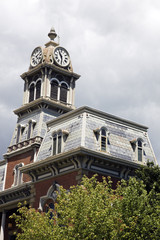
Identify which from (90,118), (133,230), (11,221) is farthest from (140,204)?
(11,221)

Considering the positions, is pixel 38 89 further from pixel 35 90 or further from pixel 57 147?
pixel 57 147

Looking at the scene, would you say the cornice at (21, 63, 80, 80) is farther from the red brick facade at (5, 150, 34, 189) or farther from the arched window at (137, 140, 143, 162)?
the arched window at (137, 140, 143, 162)

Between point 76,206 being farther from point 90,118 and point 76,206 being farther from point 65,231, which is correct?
point 90,118

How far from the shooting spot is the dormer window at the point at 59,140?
34.1 meters

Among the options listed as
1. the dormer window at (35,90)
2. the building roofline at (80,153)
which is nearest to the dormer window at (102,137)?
the building roofline at (80,153)

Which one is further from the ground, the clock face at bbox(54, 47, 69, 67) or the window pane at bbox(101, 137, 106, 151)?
the clock face at bbox(54, 47, 69, 67)

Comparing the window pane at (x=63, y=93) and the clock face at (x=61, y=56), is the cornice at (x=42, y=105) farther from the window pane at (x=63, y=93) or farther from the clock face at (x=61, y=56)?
the clock face at (x=61, y=56)

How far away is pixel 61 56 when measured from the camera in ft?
168

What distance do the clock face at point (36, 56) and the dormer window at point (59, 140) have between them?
56.2 feet

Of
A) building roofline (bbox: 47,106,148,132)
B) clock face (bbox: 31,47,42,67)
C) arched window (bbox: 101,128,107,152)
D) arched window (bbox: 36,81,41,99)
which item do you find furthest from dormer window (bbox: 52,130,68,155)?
clock face (bbox: 31,47,42,67)

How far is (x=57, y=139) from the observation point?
115ft

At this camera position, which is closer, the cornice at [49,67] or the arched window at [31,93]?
the cornice at [49,67]

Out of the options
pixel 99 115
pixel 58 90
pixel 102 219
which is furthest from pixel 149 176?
pixel 58 90

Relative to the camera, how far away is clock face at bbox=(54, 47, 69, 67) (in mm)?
50531
